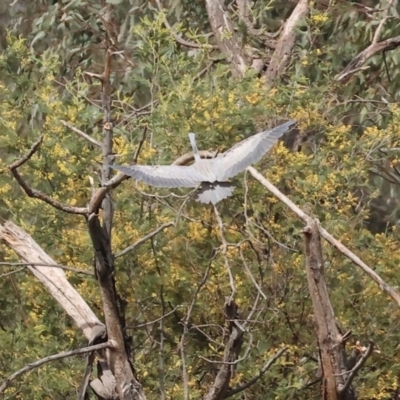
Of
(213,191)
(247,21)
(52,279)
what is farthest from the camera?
(247,21)

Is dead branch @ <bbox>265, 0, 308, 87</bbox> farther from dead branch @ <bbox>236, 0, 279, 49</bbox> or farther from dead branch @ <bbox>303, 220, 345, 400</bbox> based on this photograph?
dead branch @ <bbox>303, 220, 345, 400</bbox>

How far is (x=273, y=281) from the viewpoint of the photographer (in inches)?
123

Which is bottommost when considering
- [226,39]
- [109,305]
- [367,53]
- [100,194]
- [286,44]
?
[367,53]

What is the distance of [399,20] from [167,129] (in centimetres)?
207

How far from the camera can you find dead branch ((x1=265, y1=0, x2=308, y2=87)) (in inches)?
171

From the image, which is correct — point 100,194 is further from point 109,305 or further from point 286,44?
point 286,44

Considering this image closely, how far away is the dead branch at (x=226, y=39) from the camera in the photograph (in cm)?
417

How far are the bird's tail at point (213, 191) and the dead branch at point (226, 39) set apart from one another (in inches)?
65.0

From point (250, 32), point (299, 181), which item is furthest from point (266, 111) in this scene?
point (250, 32)

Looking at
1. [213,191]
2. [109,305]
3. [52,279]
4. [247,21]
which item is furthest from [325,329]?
[247,21]

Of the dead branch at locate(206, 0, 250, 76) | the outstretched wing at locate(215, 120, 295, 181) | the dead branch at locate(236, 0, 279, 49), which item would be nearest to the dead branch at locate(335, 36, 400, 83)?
the dead branch at locate(236, 0, 279, 49)

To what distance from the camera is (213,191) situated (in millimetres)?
2387

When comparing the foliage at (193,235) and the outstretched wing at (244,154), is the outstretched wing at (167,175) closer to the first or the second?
the outstretched wing at (244,154)

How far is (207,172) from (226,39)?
1922mm
